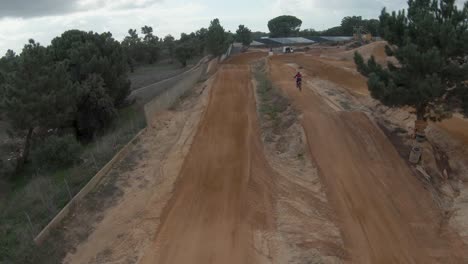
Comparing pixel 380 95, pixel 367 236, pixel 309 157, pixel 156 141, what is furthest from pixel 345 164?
pixel 156 141

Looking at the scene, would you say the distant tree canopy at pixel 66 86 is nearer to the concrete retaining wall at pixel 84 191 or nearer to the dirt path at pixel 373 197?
the concrete retaining wall at pixel 84 191

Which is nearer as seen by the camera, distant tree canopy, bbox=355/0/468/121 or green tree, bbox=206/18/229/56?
distant tree canopy, bbox=355/0/468/121

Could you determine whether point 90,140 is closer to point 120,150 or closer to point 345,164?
point 120,150

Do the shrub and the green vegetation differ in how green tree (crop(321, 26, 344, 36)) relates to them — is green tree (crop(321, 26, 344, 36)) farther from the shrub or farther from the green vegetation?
the shrub

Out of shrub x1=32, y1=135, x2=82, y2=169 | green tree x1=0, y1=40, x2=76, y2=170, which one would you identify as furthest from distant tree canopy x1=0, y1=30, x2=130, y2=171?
shrub x1=32, y1=135, x2=82, y2=169

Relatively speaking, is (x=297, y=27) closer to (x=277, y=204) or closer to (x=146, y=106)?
(x=146, y=106)

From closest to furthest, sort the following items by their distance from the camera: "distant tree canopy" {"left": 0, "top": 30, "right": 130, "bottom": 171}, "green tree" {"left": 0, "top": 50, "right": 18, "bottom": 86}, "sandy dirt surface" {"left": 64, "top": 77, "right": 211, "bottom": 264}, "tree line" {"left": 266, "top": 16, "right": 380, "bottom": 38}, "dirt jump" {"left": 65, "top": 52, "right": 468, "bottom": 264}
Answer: "dirt jump" {"left": 65, "top": 52, "right": 468, "bottom": 264}, "sandy dirt surface" {"left": 64, "top": 77, "right": 211, "bottom": 264}, "distant tree canopy" {"left": 0, "top": 30, "right": 130, "bottom": 171}, "green tree" {"left": 0, "top": 50, "right": 18, "bottom": 86}, "tree line" {"left": 266, "top": 16, "right": 380, "bottom": 38}

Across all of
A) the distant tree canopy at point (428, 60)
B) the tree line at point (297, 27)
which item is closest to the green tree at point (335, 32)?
the tree line at point (297, 27)
